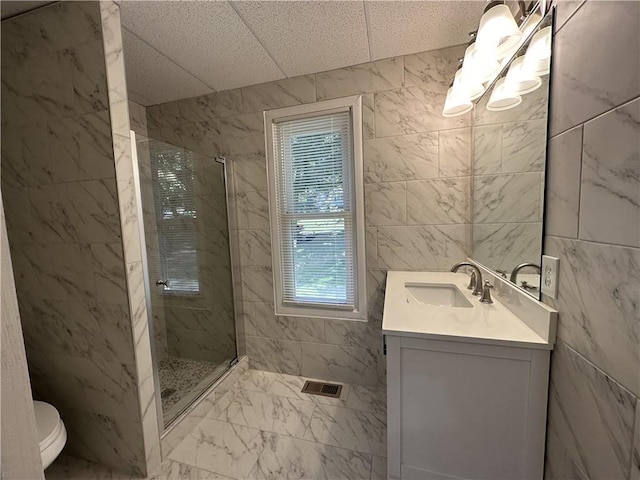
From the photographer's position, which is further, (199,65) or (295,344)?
(295,344)

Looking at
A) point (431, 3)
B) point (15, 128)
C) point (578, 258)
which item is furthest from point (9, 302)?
point (431, 3)

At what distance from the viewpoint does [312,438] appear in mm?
1522

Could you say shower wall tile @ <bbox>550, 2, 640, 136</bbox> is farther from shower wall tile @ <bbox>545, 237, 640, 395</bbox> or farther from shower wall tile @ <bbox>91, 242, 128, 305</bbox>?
shower wall tile @ <bbox>91, 242, 128, 305</bbox>

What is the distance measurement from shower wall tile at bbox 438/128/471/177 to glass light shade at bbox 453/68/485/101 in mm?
372

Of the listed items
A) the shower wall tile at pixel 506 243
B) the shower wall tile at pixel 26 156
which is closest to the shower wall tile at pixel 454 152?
the shower wall tile at pixel 506 243

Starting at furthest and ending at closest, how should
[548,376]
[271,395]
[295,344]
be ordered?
1. [295,344]
2. [271,395]
3. [548,376]

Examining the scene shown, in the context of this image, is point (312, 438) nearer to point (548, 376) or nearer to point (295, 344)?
point (295, 344)

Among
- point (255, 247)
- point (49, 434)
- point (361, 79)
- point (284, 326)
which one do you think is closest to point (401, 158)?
point (361, 79)

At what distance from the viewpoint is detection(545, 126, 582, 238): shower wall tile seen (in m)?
0.77

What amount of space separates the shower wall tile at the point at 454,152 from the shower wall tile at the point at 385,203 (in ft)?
0.95

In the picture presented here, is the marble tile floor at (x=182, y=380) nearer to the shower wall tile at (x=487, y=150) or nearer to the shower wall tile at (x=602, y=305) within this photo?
the shower wall tile at (x=602, y=305)

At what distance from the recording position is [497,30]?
0.97 meters

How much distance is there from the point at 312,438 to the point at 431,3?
8.08 ft

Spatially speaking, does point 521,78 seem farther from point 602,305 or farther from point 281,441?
point 281,441
